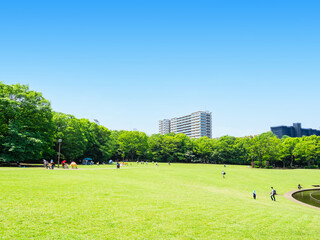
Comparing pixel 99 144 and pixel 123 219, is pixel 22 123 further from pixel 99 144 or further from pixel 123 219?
pixel 123 219

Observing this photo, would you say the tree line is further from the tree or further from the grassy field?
the grassy field

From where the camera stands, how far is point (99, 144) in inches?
3681

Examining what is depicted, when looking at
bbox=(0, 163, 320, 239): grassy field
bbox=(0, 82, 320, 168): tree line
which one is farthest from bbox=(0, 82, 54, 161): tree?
bbox=(0, 163, 320, 239): grassy field

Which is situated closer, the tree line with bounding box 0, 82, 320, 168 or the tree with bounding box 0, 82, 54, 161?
the tree with bounding box 0, 82, 54, 161

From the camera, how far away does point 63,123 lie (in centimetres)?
7356

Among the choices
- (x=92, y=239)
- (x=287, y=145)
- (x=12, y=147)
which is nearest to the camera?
(x=92, y=239)

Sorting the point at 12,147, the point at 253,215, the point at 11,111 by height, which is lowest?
the point at 253,215

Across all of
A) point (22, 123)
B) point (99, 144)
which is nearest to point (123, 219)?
point (22, 123)

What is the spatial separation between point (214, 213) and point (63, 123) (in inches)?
2654

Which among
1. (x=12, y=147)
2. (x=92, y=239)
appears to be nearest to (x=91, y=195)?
(x=92, y=239)

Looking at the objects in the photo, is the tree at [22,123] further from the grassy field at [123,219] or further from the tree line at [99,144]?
the grassy field at [123,219]

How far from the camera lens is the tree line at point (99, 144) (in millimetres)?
48094

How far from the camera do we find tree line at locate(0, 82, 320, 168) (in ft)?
158

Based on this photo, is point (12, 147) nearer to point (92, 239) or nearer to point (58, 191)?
point (58, 191)
